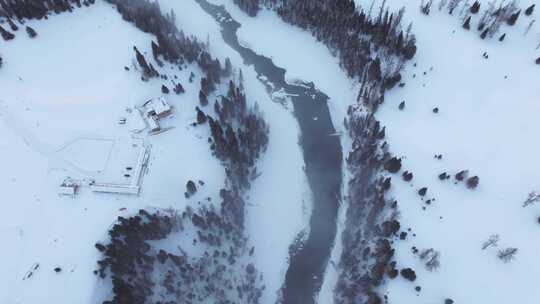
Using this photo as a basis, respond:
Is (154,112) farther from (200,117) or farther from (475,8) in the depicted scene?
(475,8)

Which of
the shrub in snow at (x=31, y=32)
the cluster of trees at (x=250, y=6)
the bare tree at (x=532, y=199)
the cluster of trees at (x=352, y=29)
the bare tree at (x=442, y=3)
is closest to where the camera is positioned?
the bare tree at (x=532, y=199)

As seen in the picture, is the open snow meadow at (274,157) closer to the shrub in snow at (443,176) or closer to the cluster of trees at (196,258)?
the cluster of trees at (196,258)

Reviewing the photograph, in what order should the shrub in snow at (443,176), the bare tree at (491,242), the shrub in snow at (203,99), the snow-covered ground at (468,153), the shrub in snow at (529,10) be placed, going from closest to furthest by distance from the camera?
the snow-covered ground at (468,153)
the bare tree at (491,242)
the shrub in snow at (443,176)
the shrub in snow at (203,99)
the shrub in snow at (529,10)

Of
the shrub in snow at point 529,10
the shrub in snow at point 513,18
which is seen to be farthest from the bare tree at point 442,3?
the shrub in snow at point 529,10

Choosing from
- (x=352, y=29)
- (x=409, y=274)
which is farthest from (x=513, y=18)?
(x=409, y=274)

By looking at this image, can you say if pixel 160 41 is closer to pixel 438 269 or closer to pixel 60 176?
pixel 60 176

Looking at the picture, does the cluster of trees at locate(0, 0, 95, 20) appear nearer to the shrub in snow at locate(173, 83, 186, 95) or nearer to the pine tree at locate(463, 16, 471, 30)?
the shrub in snow at locate(173, 83, 186, 95)

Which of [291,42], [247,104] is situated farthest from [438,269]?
[291,42]
